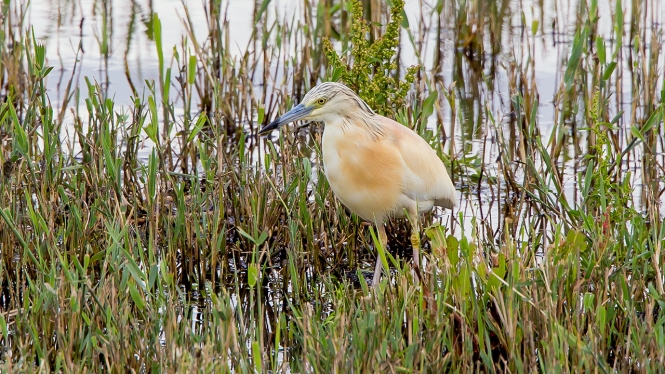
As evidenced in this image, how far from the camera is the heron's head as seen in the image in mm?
4098

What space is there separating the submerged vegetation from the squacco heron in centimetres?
22

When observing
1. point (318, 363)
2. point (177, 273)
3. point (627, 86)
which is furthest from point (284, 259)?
point (627, 86)

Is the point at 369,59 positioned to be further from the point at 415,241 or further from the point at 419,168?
the point at 415,241

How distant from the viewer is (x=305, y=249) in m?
4.62

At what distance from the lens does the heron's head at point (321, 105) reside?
13.4 feet

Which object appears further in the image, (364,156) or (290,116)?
(364,156)

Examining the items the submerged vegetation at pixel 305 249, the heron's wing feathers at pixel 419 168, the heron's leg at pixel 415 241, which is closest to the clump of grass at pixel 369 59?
the submerged vegetation at pixel 305 249

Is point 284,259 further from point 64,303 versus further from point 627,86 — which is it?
point 627,86

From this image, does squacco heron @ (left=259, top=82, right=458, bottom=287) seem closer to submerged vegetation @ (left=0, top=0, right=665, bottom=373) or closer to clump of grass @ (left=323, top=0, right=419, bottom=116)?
submerged vegetation @ (left=0, top=0, right=665, bottom=373)

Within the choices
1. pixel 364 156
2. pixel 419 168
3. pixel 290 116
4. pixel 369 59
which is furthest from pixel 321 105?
pixel 369 59

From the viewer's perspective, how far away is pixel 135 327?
307 centimetres

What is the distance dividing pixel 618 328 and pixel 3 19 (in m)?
4.32

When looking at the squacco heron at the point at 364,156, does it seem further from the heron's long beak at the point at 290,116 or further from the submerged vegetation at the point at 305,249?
the submerged vegetation at the point at 305,249

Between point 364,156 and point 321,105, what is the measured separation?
29cm
